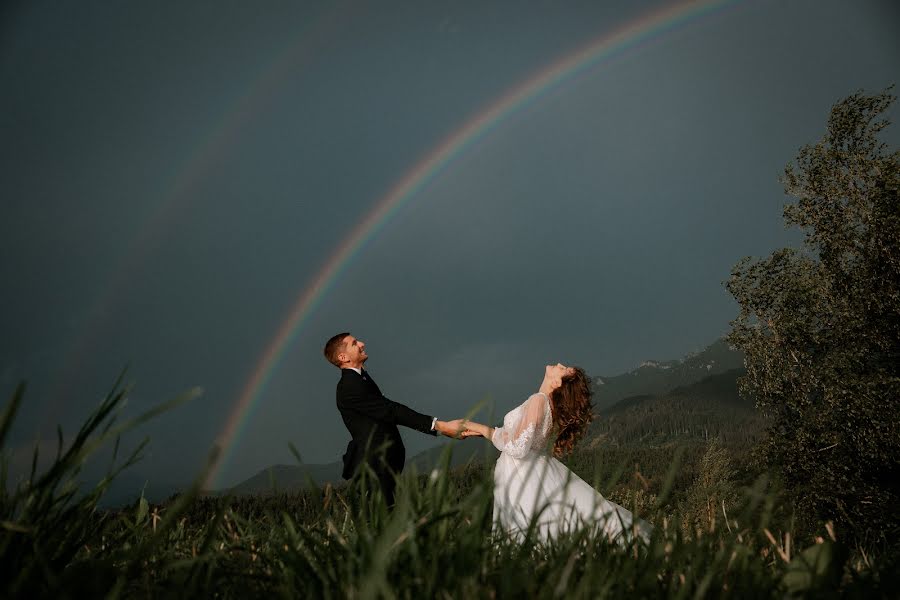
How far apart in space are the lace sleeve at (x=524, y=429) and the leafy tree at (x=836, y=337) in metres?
15.8

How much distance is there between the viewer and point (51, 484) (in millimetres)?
1722

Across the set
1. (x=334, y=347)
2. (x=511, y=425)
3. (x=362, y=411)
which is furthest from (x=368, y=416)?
(x=511, y=425)

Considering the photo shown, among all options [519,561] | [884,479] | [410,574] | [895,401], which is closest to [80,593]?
[410,574]

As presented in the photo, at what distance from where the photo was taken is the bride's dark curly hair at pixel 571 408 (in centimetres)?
765

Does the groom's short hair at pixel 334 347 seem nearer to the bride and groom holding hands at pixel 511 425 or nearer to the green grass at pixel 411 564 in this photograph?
the bride and groom holding hands at pixel 511 425

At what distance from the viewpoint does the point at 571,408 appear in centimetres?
777

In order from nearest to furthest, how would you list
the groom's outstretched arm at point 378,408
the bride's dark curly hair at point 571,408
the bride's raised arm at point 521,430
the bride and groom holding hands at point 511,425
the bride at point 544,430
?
1. the bride and groom holding hands at point 511,425
2. the bride at point 544,430
3. the bride's raised arm at point 521,430
4. the bride's dark curly hair at point 571,408
5. the groom's outstretched arm at point 378,408

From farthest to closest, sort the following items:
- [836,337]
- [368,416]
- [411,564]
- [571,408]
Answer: [836,337] < [368,416] < [571,408] < [411,564]

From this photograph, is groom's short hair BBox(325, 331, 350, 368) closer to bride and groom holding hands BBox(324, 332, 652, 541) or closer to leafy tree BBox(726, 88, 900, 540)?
bride and groom holding hands BBox(324, 332, 652, 541)

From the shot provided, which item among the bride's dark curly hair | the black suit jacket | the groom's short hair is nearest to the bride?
the bride's dark curly hair

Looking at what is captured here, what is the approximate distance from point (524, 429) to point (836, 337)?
20.3 metres

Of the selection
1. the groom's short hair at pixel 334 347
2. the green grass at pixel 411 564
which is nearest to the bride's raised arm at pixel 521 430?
the groom's short hair at pixel 334 347

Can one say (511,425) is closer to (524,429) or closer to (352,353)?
(524,429)

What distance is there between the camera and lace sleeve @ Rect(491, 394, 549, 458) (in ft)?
22.7
